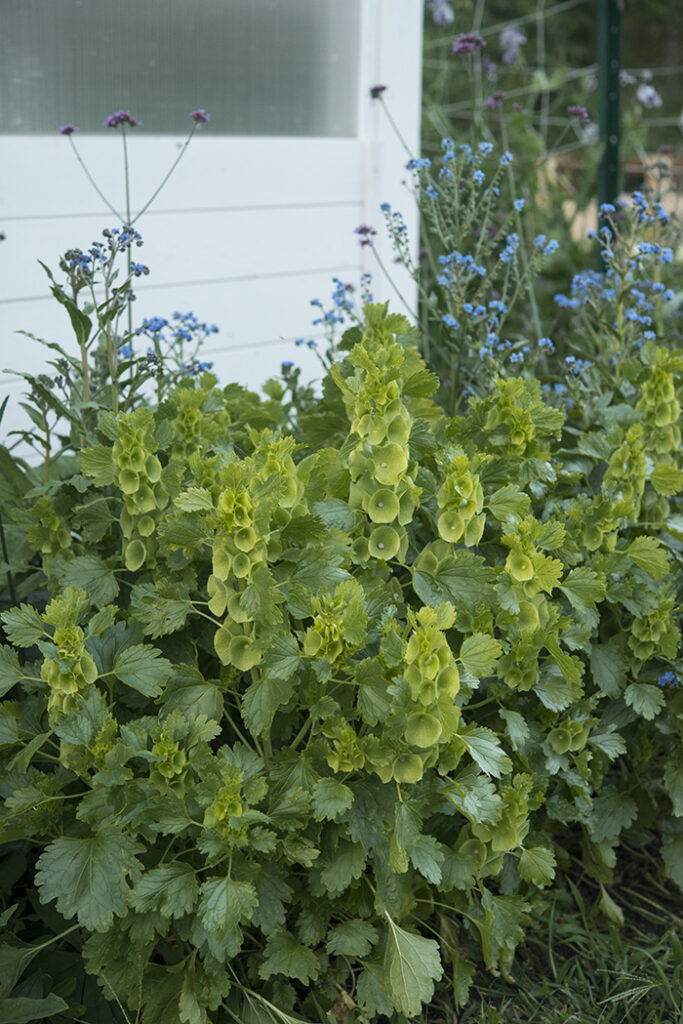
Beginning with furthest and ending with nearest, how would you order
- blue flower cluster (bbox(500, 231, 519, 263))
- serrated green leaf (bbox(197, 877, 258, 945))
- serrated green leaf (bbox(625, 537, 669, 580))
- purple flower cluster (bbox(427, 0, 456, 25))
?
purple flower cluster (bbox(427, 0, 456, 25)), blue flower cluster (bbox(500, 231, 519, 263)), serrated green leaf (bbox(625, 537, 669, 580)), serrated green leaf (bbox(197, 877, 258, 945))

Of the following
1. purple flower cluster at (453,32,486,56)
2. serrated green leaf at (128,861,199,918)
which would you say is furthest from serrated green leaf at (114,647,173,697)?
purple flower cluster at (453,32,486,56)

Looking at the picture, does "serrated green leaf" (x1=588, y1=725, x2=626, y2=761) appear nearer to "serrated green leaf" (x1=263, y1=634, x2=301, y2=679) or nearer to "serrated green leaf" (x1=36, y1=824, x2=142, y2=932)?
"serrated green leaf" (x1=263, y1=634, x2=301, y2=679)

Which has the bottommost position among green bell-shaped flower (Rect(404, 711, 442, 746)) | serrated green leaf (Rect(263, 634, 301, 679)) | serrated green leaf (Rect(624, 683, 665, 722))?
serrated green leaf (Rect(624, 683, 665, 722))

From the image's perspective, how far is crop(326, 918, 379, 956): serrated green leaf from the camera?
5.18 ft

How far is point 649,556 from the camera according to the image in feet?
6.05

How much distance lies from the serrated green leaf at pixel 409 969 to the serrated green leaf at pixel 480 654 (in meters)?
0.38

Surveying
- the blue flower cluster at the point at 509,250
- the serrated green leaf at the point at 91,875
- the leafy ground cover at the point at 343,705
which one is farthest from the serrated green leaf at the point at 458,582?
the blue flower cluster at the point at 509,250

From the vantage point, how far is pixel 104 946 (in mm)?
1510

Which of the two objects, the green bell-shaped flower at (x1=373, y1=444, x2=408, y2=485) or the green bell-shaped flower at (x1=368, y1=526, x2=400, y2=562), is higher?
the green bell-shaped flower at (x1=373, y1=444, x2=408, y2=485)

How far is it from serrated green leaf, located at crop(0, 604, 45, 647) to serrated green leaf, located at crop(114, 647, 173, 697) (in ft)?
0.41

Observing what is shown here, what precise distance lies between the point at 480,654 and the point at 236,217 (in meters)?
1.92

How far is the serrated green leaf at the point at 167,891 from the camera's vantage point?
55.9 inches

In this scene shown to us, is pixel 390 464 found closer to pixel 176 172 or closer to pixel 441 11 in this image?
pixel 176 172

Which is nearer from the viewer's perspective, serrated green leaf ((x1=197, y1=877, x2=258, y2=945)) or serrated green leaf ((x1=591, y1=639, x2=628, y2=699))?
serrated green leaf ((x1=197, y1=877, x2=258, y2=945))
